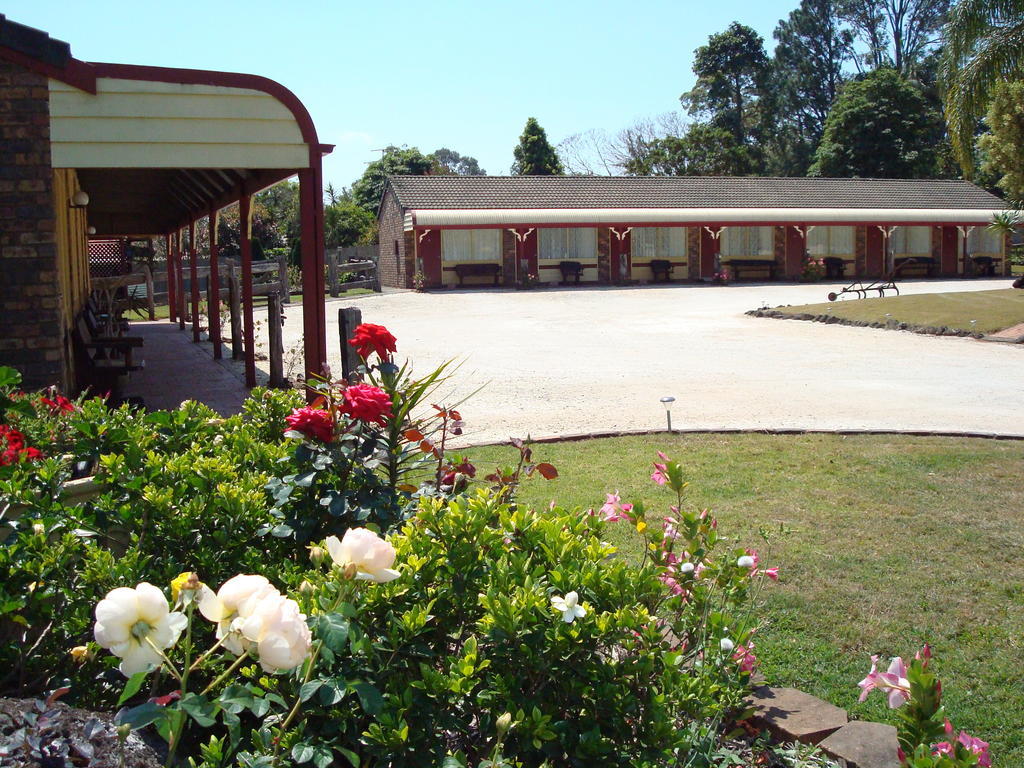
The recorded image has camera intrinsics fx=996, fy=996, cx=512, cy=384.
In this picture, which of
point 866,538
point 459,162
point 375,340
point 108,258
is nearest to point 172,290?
point 108,258

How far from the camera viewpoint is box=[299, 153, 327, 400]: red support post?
8.41 meters

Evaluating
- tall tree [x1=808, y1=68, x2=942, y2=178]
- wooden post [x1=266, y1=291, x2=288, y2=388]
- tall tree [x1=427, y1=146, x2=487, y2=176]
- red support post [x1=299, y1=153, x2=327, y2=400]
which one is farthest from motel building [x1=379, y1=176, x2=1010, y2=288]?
tall tree [x1=427, y1=146, x2=487, y2=176]

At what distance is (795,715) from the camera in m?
3.58

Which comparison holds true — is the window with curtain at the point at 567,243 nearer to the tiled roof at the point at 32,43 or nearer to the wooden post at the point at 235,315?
the wooden post at the point at 235,315

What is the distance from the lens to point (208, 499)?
10.5 feet

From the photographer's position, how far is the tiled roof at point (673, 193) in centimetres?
4116

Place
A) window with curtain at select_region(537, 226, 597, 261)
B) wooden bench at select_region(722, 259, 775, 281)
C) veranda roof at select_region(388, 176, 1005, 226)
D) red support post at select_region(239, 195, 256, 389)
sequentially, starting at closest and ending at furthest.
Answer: red support post at select_region(239, 195, 256, 389) < veranda roof at select_region(388, 176, 1005, 226) < window with curtain at select_region(537, 226, 597, 261) < wooden bench at select_region(722, 259, 775, 281)

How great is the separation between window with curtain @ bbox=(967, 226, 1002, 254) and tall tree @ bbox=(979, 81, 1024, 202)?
451 inches

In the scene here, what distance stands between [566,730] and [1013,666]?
2.61 m

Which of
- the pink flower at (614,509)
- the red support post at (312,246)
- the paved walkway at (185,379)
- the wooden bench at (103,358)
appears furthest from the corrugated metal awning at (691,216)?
the pink flower at (614,509)

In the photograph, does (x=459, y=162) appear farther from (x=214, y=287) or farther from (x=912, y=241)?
(x=214, y=287)

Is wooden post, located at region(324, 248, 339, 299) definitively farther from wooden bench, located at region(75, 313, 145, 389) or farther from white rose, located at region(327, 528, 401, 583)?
white rose, located at region(327, 528, 401, 583)

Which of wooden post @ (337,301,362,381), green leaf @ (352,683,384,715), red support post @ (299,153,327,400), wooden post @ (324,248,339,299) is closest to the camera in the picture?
green leaf @ (352,683,384,715)

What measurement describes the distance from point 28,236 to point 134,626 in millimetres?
6823
